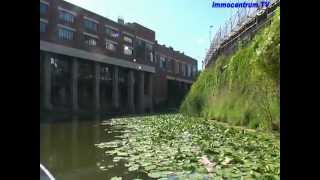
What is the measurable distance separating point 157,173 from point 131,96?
45854 mm

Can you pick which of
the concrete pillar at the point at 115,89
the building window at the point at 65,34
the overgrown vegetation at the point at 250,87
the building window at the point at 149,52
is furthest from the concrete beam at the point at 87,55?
the overgrown vegetation at the point at 250,87

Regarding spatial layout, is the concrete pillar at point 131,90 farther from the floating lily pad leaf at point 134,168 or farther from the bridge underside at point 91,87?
the floating lily pad leaf at point 134,168

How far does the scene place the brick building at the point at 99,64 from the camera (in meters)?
37.0

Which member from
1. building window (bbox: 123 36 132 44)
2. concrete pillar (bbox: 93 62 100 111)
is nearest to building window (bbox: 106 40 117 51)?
building window (bbox: 123 36 132 44)

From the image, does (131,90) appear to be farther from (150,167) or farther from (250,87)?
(150,167)

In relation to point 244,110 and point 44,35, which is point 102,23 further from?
point 244,110

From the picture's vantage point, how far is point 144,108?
5456cm

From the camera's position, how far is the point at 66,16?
39594 millimetres

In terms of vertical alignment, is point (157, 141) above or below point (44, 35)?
below

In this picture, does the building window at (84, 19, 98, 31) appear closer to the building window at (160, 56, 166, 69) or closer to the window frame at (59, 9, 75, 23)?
the window frame at (59, 9, 75, 23)

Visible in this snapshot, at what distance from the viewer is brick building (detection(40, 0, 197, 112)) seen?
37031 millimetres

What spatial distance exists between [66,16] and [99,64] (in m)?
7.30
